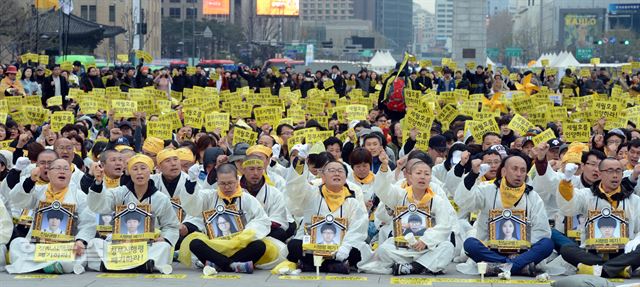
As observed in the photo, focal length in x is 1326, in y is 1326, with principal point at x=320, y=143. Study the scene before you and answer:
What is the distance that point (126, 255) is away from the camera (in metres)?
11.6

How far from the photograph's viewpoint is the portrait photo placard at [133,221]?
11.7m

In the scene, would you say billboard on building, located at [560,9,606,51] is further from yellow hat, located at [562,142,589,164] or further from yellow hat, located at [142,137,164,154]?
yellow hat, located at [142,137,164,154]

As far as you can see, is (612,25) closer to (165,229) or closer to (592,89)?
(592,89)

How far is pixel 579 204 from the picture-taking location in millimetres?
11719

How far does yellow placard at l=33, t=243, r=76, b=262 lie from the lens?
11.5 metres

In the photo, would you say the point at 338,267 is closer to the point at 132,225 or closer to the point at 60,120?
the point at 132,225

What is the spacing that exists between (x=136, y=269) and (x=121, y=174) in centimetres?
111

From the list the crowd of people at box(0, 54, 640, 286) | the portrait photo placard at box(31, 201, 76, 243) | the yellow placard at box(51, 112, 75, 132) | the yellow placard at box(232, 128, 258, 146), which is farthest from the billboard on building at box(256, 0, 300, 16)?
the portrait photo placard at box(31, 201, 76, 243)

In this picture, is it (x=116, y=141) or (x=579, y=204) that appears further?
(x=116, y=141)

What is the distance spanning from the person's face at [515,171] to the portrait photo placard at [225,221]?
2.39m

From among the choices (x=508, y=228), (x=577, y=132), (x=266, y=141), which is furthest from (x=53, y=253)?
(x=577, y=132)

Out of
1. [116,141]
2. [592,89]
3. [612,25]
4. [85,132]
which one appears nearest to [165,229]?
[116,141]

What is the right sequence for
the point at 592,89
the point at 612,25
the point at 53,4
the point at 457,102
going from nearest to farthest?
the point at 457,102 < the point at 592,89 < the point at 53,4 < the point at 612,25

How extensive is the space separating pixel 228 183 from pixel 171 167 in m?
0.82
